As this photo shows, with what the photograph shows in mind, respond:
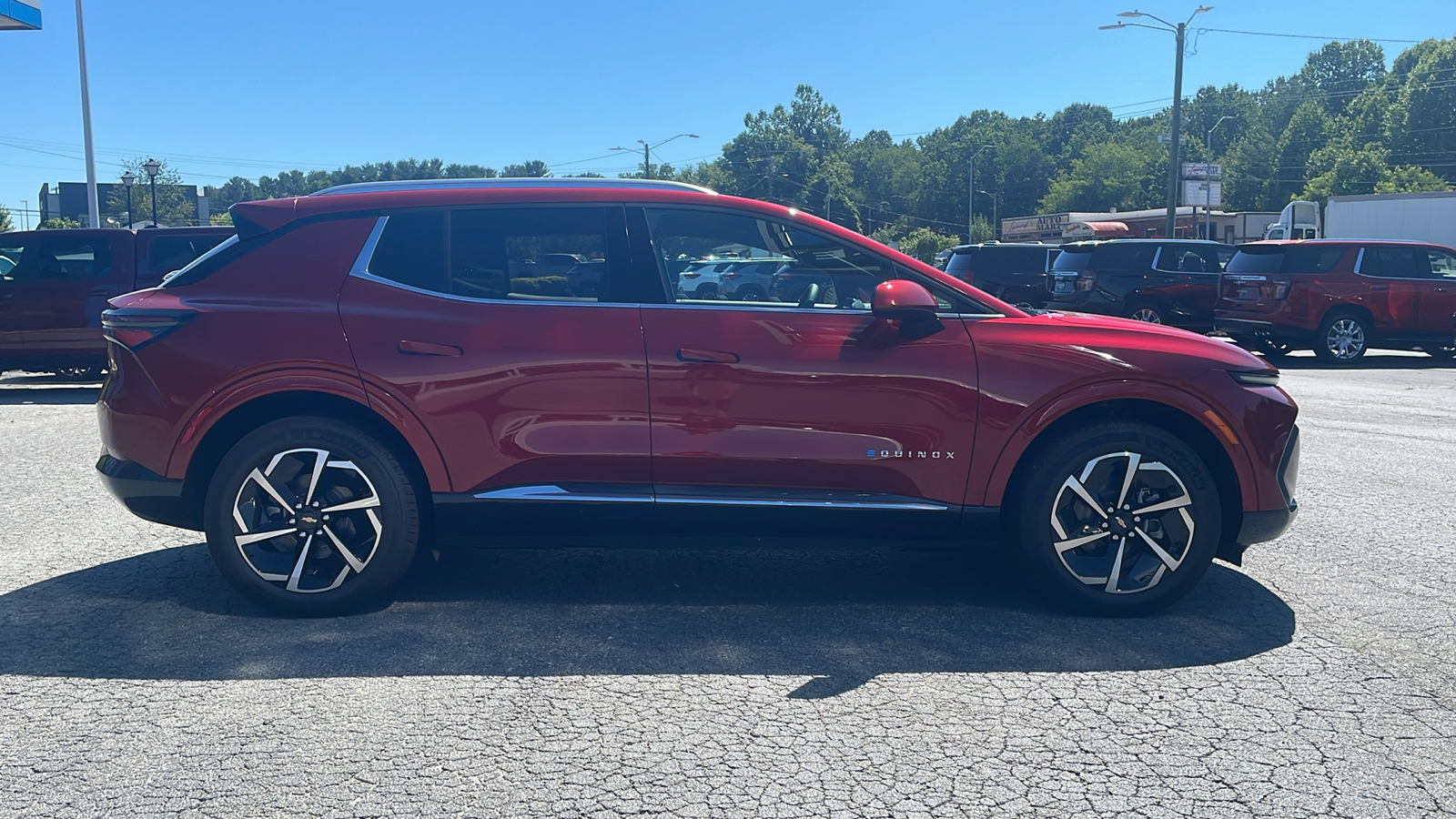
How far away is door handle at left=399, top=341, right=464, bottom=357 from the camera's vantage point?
459cm

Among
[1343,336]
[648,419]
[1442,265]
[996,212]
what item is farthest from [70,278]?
[996,212]

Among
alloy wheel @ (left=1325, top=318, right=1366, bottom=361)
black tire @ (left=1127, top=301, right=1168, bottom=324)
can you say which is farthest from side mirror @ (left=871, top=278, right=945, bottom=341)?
black tire @ (left=1127, top=301, right=1168, bottom=324)

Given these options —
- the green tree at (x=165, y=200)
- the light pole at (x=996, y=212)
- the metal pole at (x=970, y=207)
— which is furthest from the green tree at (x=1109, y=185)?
the green tree at (x=165, y=200)

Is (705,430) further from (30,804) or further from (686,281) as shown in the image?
(30,804)

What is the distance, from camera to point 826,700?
378 cm

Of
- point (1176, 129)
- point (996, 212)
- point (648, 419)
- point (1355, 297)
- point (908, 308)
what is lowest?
point (648, 419)

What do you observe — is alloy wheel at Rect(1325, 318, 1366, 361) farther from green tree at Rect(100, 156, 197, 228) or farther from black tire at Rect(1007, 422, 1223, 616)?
green tree at Rect(100, 156, 197, 228)

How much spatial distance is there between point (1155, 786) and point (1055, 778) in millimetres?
264

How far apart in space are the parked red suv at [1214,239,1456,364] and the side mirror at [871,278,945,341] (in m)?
14.4

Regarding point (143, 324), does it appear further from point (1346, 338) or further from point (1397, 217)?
point (1397, 217)

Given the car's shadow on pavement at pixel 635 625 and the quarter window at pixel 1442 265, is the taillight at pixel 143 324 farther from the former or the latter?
the quarter window at pixel 1442 265

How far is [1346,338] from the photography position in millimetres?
17000

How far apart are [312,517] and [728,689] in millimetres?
1867

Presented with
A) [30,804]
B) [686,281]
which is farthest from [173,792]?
[686,281]
